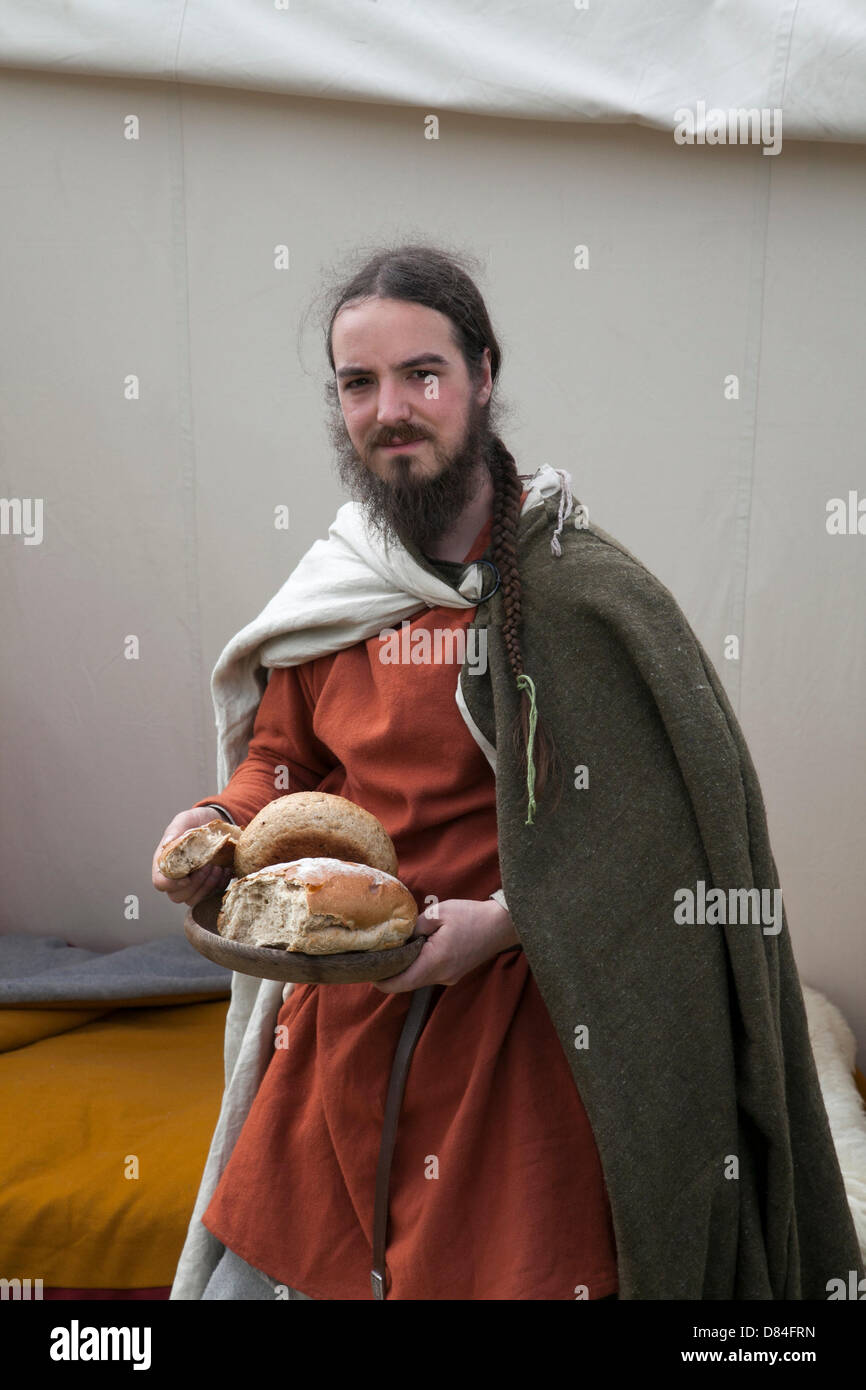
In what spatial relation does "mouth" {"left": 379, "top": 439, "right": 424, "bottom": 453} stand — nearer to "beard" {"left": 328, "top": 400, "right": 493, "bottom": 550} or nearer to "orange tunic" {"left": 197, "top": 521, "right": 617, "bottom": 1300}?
"beard" {"left": 328, "top": 400, "right": 493, "bottom": 550}

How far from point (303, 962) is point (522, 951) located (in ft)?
1.23

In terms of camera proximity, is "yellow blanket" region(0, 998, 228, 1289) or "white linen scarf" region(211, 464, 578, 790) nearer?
"white linen scarf" region(211, 464, 578, 790)

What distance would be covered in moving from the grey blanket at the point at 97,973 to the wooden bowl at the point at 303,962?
1764 mm

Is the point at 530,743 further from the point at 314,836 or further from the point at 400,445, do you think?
the point at 400,445

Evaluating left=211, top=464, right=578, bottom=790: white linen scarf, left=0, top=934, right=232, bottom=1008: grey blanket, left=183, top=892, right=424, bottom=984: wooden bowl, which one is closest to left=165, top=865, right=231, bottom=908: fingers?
left=183, top=892, right=424, bottom=984: wooden bowl

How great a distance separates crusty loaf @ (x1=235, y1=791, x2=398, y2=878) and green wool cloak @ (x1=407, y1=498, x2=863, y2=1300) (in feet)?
0.50

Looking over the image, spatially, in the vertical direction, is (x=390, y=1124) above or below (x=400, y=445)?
below

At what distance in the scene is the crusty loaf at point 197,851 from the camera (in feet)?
4.61

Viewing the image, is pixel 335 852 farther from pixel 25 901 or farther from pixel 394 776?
pixel 25 901

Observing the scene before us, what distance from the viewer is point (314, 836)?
54.7 inches

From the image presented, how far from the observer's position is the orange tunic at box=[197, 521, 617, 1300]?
143cm

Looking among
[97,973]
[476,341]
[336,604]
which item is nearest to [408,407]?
[476,341]

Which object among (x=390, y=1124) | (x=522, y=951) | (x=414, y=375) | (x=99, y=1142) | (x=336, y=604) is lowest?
(x=99, y=1142)

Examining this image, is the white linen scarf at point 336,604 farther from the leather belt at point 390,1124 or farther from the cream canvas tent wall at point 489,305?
the cream canvas tent wall at point 489,305
